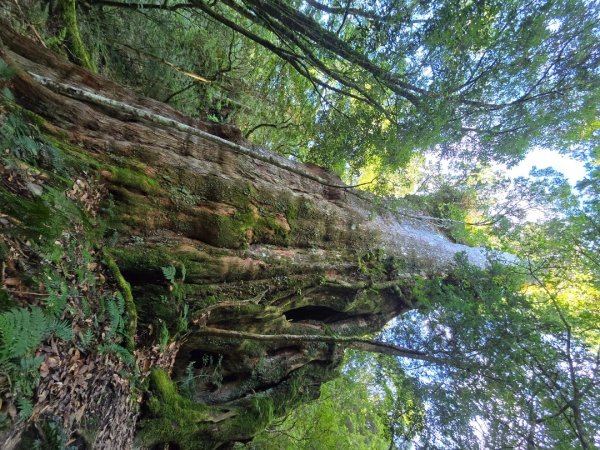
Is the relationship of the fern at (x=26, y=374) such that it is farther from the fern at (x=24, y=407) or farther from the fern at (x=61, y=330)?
the fern at (x=61, y=330)

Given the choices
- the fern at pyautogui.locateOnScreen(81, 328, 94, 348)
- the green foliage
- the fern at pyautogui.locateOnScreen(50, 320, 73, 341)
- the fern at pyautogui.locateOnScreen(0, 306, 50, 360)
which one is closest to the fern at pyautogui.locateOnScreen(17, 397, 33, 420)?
the fern at pyautogui.locateOnScreen(0, 306, 50, 360)

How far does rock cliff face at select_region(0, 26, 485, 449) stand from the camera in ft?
13.9

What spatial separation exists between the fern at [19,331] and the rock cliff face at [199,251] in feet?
1.96

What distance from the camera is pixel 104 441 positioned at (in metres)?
3.24

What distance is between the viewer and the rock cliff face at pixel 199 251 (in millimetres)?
4234

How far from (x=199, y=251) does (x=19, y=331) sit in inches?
108

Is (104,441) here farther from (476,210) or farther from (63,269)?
(476,210)

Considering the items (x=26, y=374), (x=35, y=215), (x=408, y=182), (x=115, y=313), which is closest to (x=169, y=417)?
(x=115, y=313)

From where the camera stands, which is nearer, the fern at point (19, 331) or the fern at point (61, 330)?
the fern at point (19, 331)

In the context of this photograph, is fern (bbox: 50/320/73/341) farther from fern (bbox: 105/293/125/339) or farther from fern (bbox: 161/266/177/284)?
fern (bbox: 161/266/177/284)

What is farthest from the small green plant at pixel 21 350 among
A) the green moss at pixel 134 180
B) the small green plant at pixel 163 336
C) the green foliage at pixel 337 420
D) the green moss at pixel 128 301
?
the green foliage at pixel 337 420

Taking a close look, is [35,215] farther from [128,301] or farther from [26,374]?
[128,301]

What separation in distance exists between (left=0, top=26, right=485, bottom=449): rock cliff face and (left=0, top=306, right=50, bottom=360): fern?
1.96 ft

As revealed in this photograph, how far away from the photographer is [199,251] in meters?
4.90
